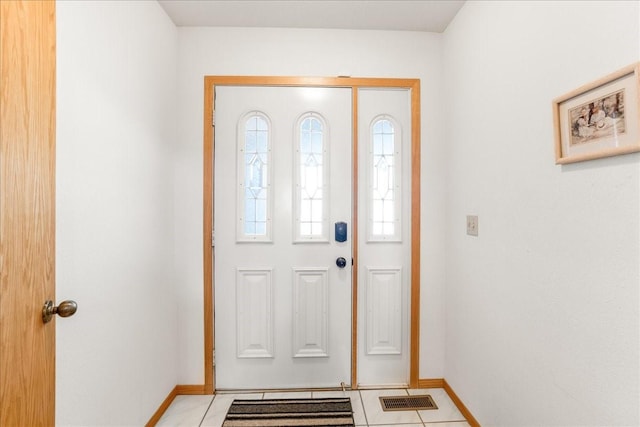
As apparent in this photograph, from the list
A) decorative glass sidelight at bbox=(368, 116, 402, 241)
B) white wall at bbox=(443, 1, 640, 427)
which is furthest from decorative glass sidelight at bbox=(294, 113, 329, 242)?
white wall at bbox=(443, 1, 640, 427)

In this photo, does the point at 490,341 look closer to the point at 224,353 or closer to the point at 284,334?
the point at 284,334

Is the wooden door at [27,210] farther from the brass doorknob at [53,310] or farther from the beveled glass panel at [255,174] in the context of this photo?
the beveled glass panel at [255,174]

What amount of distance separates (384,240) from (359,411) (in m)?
1.08

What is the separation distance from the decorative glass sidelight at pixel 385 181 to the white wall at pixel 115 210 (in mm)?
1354

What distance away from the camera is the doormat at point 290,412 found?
1.92m

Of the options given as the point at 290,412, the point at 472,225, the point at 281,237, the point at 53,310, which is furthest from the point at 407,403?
the point at 53,310

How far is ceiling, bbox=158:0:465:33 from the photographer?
6.52 feet

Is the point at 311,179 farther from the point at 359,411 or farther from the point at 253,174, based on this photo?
the point at 359,411

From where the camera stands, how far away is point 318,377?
2.28 metres

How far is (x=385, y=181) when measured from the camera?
7.56 ft

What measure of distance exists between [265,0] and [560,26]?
1521 mm

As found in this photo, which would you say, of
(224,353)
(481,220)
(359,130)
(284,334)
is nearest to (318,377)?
(284,334)

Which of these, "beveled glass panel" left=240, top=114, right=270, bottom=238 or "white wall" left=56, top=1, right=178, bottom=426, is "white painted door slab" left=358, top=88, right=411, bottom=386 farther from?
"white wall" left=56, top=1, right=178, bottom=426

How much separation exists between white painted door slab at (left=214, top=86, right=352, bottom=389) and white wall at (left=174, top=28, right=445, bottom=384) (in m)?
0.14
